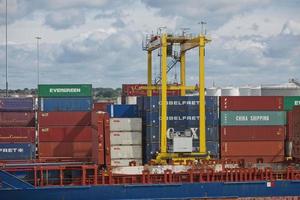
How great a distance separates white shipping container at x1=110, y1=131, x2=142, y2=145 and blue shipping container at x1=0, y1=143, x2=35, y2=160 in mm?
6506

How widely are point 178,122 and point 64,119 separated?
27.9 ft

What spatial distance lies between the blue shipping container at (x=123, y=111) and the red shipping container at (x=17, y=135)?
20.2 feet

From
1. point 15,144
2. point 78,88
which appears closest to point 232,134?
point 78,88

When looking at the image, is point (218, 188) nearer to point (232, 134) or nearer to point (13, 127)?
point (232, 134)

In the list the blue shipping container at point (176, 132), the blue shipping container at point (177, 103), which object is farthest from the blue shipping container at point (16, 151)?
the blue shipping container at point (177, 103)

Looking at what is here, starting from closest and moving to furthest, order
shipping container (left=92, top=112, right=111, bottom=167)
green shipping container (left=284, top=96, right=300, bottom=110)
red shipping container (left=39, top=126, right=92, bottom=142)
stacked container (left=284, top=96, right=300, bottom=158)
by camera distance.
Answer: shipping container (left=92, top=112, right=111, bottom=167)
stacked container (left=284, top=96, right=300, bottom=158)
green shipping container (left=284, top=96, right=300, bottom=110)
red shipping container (left=39, top=126, right=92, bottom=142)

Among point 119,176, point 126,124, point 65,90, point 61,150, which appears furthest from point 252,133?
point 65,90

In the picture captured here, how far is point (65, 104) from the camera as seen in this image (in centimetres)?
3981

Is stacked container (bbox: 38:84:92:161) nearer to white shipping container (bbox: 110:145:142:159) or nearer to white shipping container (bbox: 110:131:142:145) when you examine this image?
white shipping container (bbox: 110:145:142:159)

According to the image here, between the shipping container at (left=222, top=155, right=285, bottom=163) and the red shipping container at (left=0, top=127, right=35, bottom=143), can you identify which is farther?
the red shipping container at (left=0, top=127, right=35, bottom=143)

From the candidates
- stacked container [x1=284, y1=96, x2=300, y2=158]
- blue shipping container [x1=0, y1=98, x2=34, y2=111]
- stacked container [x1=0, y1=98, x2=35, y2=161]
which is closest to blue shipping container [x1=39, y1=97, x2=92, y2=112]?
stacked container [x1=0, y1=98, x2=35, y2=161]

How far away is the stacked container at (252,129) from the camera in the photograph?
37031 millimetres

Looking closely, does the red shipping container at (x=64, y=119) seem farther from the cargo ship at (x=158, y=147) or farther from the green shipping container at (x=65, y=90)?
the green shipping container at (x=65, y=90)

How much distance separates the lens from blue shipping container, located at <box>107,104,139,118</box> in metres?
37.2
